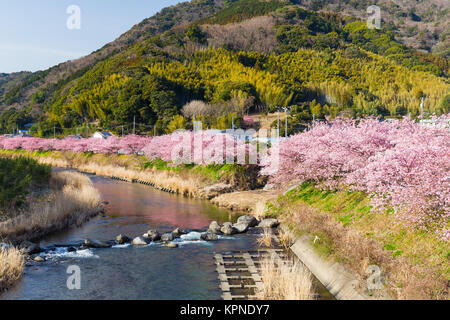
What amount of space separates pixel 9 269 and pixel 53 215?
28.2 feet

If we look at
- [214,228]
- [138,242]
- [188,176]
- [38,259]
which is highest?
[38,259]

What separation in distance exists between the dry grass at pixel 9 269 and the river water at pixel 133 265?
31 centimetres

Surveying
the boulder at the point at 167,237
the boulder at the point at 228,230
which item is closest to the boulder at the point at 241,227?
the boulder at the point at 228,230

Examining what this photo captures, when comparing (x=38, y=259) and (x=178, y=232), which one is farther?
(x=178, y=232)

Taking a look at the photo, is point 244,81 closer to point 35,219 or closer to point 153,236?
point 153,236

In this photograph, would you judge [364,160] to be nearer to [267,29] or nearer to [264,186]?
[264,186]

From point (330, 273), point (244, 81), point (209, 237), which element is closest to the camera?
point (330, 273)

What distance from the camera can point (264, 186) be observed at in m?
37.8

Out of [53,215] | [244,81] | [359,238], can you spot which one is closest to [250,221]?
[359,238]

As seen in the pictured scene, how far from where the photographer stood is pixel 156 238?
Result: 2152 cm

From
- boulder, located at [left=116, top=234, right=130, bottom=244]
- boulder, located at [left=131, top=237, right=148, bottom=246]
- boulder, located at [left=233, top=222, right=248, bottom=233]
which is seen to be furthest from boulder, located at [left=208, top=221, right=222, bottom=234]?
boulder, located at [left=116, top=234, right=130, bottom=244]

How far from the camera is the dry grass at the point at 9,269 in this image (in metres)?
13.9
